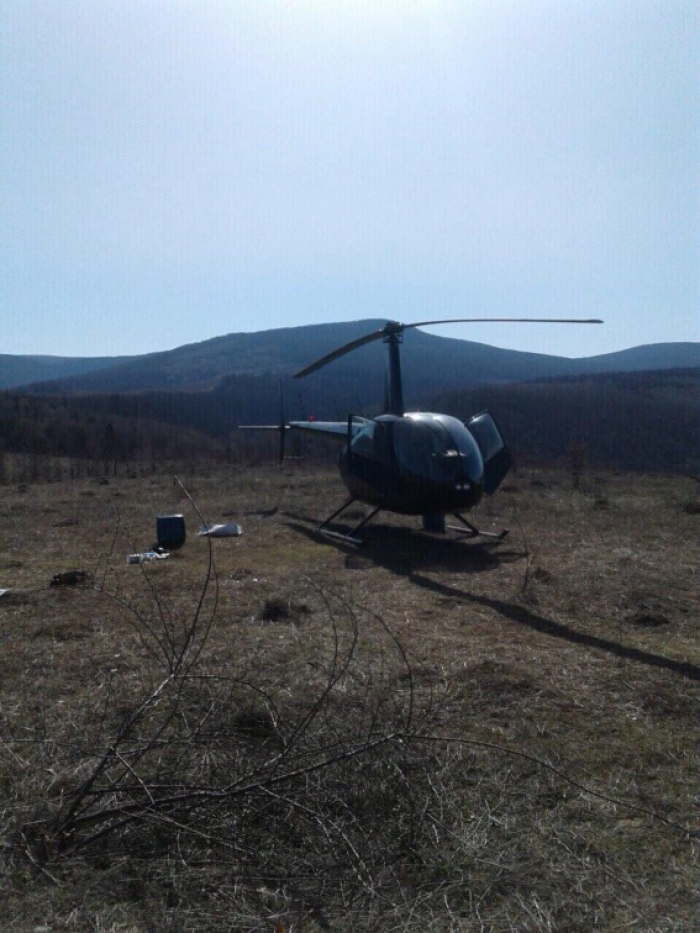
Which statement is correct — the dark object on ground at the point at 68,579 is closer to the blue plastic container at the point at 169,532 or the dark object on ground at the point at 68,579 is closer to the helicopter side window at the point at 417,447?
Answer: the blue plastic container at the point at 169,532

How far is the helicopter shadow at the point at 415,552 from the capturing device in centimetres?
1148

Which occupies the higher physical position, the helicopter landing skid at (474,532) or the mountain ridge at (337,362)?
the mountain ridge at (337,362)

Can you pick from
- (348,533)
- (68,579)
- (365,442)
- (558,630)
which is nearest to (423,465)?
(365,442)

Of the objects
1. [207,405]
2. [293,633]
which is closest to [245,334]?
[207,405]

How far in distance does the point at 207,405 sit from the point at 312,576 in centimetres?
7871

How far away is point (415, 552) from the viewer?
1282 centimetres

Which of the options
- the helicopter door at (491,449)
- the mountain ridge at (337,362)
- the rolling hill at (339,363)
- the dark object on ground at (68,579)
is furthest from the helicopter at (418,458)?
the mountain ridge at (337,362)

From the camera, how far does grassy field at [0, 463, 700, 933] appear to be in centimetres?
331

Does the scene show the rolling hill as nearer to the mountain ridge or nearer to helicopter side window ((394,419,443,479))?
the mountain ridge

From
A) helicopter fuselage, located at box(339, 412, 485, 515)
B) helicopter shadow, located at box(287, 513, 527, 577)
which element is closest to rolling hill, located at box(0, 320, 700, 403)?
helicopter shadow, located at box(287, 513, 527, 577)

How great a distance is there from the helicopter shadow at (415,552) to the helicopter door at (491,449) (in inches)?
43.6

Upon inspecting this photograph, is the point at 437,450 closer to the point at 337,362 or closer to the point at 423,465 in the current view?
the point at 423,465

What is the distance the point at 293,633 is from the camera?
7434mm

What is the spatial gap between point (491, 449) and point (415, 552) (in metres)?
2.28
